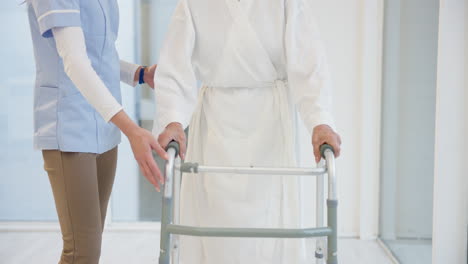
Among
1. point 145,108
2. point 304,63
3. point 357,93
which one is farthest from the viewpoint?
point 145,108

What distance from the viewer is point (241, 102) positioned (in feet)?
6.06

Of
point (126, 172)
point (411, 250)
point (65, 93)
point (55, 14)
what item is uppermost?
point (55, 14)

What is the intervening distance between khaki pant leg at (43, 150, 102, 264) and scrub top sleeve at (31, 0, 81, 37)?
0.38 m

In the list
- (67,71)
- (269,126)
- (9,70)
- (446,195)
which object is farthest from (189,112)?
(9,70)

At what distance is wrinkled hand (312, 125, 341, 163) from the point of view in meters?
1.55

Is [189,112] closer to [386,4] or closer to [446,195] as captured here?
[446,195]

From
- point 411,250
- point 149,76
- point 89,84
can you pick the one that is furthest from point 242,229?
point 411,250

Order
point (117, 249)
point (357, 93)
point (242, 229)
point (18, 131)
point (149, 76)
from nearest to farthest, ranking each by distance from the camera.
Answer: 1. point (242, 229)
2. point (149, 76)
3. point (117, 249)
4. point (357, 93)
5. point (18, 131)

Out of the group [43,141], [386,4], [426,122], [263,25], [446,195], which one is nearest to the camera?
[43,141]

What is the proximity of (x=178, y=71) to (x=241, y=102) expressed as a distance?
0.23m

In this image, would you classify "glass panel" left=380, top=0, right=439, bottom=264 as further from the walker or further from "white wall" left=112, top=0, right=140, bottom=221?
"white wall" left=112, top=0, right=140, bottom=221

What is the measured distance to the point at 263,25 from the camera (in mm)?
1801

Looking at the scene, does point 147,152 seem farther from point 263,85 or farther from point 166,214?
point 263,85

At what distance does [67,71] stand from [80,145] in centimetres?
25
